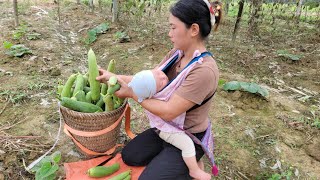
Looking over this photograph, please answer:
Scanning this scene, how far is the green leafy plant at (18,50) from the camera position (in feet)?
15.4

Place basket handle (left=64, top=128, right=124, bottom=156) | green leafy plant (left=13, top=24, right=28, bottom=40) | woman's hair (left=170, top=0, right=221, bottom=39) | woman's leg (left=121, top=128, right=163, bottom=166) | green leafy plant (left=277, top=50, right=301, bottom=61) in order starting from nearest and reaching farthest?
woman's hair (left=170, top=0, right=221, bottom=39) < basket handle (left=64, top=128, right=124, bottom=156) < woman's leg (left=121, top=128, right=163, bottom=166) < green leafy plant (left=13, top=24, right=28, bottom=40) < green leafy plant (left=277, top=50, right=301, bottom=61)

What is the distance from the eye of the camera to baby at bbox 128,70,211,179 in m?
2.14

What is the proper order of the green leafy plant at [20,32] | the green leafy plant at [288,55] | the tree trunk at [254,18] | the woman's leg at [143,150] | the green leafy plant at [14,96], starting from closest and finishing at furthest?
the woman's leg at [143,150] < the green leafy plant at [14,96] < the green leafy plant at [20,32] < the green leafy plant at [288,55] < the tree trunk at [254,18]

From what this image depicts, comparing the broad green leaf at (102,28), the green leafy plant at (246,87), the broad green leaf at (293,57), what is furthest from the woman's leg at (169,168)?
the broad green leaf at (102,28)

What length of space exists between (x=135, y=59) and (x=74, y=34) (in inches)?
74.0

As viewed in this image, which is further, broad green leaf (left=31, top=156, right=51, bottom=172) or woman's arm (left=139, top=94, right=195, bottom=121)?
broad green leaf (left=31, top=156, right=51, bottom=172)

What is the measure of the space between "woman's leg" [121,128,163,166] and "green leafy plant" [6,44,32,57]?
284 cm

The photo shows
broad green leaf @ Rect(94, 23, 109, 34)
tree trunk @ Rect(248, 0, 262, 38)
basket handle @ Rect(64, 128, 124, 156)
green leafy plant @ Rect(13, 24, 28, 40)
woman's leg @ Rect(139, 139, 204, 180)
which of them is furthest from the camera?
broad green leaf @ Rect(94, 23, 109, 34)

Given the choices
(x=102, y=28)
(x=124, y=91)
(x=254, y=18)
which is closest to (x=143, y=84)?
(x=124, y=91)

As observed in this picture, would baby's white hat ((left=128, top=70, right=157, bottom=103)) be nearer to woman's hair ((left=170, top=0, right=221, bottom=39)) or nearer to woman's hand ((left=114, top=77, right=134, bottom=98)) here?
woman's hand ((left=114, top=77, right=134, bottom=98))

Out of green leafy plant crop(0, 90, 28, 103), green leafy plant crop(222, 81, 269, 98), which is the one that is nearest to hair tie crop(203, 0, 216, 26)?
green leafy plant crop(222, 81, 269, 98)

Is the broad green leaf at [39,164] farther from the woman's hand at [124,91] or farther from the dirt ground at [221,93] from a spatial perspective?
the woman's hand at [124,91]

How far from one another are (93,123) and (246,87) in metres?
→ 2.34

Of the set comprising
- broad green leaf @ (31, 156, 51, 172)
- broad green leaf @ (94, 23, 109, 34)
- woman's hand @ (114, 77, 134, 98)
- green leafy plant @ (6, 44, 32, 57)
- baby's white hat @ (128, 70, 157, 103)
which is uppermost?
baby's white hat @ (128, 70, 157, 103)
